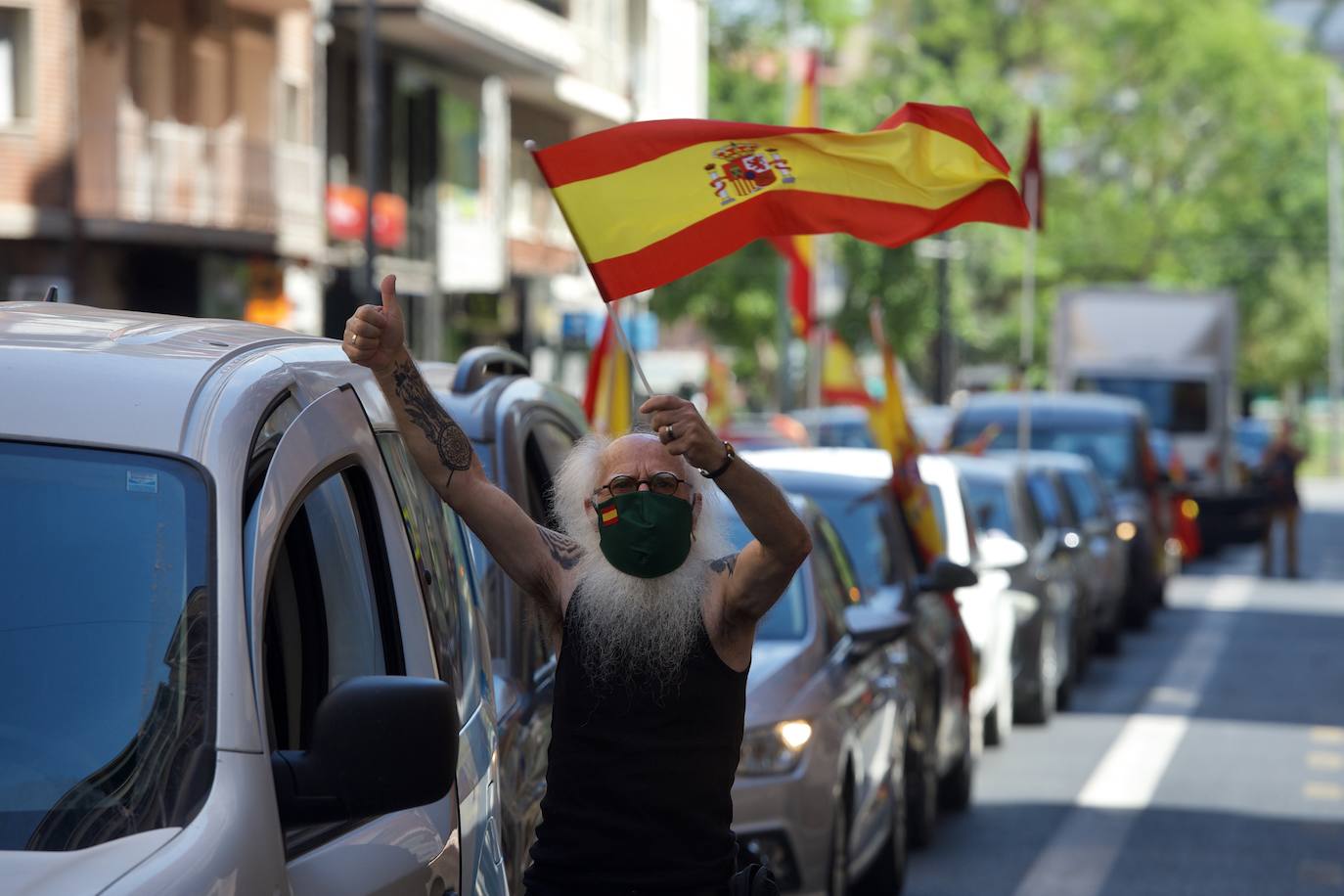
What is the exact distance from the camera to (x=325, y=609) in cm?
388

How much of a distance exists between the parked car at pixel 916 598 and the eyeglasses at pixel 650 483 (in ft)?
20.6

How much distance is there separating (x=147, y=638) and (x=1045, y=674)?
12.7 metres

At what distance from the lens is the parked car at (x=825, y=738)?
788cm

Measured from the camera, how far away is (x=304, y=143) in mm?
32688

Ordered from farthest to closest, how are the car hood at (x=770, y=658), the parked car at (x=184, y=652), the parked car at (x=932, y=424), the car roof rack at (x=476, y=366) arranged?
the parked car at (x=932, y=424), the car hood at (x=770, y=658), the car roof rack at (x=476, y=366), the parked car at (x=184, y=652)

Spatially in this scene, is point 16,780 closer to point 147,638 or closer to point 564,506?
point 147,638

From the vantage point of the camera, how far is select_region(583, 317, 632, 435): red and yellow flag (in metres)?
11.8

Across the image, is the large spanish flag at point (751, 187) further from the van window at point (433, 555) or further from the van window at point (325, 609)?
the van window at point (325, 609)

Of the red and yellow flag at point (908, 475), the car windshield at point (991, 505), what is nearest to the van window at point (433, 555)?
the red and yellow flag at point (908, 475)

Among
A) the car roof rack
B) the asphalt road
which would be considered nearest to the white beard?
the car roof rack

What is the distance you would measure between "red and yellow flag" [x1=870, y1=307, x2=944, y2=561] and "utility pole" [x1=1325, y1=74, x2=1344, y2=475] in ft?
196

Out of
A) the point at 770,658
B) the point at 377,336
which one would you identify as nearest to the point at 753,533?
the point at 377,336

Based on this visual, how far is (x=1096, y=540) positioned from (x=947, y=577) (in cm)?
932

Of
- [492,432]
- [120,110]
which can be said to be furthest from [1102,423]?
[492,432]
